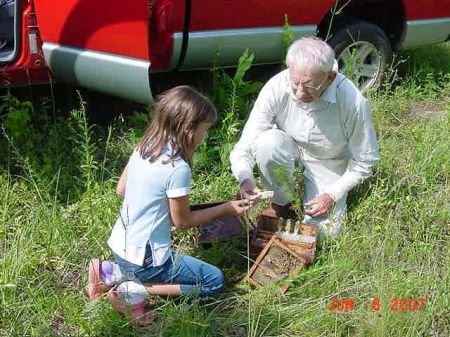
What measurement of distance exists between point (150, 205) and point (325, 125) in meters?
1.11

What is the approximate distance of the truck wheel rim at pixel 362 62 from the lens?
4.60m

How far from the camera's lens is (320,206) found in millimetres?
3125

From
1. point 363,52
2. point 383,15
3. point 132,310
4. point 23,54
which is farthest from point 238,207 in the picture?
point 383,15

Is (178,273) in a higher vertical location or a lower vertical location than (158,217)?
lower

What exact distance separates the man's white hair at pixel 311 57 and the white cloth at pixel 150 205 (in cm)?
73

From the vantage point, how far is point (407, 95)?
199 inches

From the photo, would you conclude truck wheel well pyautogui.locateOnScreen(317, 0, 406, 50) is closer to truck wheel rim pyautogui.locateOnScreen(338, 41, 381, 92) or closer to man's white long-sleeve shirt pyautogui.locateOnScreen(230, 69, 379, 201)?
truck wheel rim pyautogui.locateOnScreen(338, 41, 381, 92)

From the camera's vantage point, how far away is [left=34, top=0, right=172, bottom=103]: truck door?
332 cm

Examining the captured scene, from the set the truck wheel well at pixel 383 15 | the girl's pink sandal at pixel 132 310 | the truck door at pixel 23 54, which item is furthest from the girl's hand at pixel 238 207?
the truck wheel well at pixel 383 15

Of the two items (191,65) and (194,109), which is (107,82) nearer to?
(191,65)

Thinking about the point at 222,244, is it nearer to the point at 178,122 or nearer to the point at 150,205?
the point at 150,205

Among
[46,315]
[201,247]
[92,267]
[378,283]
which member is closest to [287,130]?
[201,247]

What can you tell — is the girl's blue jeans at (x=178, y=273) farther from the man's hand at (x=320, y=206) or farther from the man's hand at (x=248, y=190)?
the man's hand at (x=320, y=206)

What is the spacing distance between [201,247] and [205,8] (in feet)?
4.93
